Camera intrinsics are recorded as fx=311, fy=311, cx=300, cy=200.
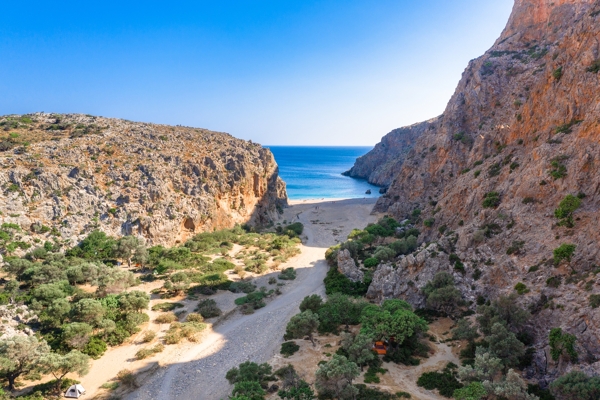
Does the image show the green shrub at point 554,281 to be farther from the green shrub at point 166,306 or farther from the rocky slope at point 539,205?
the green shrub at point 166,306

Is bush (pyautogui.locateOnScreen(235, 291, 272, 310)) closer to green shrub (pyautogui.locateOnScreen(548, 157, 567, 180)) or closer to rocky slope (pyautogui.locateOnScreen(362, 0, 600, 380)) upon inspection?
rocky slope (pyautogui.locateOnScreen(362, 0, 600, 380))

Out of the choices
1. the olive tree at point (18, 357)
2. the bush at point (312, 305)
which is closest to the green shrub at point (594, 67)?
the bush at point (312, 305)

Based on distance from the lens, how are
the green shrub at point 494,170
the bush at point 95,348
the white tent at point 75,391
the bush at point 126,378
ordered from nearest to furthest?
the white tent at point 75,391
the bush at point 126,378
the bush at point 95,348
the green shrub at point 494,170

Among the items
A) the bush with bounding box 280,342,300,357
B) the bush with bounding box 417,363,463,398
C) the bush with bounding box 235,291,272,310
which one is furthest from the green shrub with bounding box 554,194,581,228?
the bush with bounding box 235,291,272,310

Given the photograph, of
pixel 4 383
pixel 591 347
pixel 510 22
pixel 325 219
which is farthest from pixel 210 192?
pixel 510 22

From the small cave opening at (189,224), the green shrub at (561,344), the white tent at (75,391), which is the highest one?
the small cave opening at (189,224)

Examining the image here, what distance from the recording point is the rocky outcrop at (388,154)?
137 m

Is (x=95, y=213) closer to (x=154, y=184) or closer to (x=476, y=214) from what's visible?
(x=154, y=184)

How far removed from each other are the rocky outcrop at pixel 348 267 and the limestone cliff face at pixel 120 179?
2646 centimetres

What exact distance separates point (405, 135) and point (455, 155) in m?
94.6

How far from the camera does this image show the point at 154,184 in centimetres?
5078

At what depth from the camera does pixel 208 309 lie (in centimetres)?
3169

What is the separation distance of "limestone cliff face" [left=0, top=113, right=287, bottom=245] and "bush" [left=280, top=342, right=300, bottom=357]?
97.2 ft

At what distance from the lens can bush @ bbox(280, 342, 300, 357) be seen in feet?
82.1
